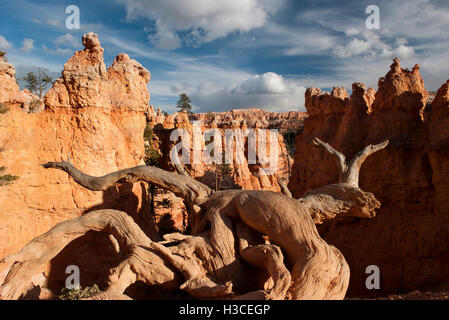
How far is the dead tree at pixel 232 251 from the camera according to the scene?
4.98 meters

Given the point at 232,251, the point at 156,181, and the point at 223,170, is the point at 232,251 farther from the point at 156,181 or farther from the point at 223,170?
the point at 223,170

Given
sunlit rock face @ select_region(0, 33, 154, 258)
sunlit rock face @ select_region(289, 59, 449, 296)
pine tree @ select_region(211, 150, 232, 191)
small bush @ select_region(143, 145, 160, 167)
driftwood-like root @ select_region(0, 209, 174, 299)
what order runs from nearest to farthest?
1. driftwood-like root @ select_region(0, 209, 174, 299)
2. sunlit rock face @ select_region(0, 33, 154, 258)
3. sunlit rock face @ select_region(289, 59, 449, 296)
4. small bush @ select_region(143, 145, 160, 167)
5. pine tree @ select_region(211, 150, 232, 191)

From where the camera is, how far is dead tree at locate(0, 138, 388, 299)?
498 centimetres

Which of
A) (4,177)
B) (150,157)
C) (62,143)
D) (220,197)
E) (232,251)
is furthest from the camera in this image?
(150,157)

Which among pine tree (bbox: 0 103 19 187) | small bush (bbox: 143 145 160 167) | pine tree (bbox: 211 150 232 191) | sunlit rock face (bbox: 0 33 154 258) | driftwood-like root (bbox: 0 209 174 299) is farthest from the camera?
pine tree (bbox: 211 150 232 191)

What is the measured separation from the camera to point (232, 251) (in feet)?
19.1

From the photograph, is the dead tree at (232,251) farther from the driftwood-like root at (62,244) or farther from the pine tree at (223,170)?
the pine tree at (223,170)

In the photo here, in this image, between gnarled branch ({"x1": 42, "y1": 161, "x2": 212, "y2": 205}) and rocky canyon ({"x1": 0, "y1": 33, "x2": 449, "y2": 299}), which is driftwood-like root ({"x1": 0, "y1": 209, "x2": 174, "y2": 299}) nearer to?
rocky canyon ({"x1": 0, "y1": 33, "x2": 449, "y2": 299})

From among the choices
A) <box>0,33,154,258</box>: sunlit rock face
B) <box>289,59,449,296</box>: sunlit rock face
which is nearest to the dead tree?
<box>0,33,154,258</box>: sunlit rock face

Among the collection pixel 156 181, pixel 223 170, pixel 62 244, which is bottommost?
pixel 62 244

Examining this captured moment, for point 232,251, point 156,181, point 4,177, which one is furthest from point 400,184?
point 4,177

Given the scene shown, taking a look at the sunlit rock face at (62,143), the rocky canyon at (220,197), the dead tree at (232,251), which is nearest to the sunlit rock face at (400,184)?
the rocky canyon at (220,197)

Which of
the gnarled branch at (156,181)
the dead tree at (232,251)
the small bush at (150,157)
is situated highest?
the small bush at (150,157)
